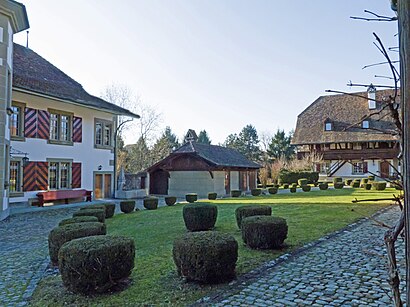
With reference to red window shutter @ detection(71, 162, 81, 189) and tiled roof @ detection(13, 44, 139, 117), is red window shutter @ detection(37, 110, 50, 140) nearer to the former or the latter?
tiled roof @ detection(13, 44, 139, 117)

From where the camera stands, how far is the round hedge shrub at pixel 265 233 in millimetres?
7141

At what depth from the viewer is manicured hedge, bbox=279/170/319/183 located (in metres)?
37.0

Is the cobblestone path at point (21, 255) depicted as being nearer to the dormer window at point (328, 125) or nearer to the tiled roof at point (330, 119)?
the tiled roof at point (330, 119)

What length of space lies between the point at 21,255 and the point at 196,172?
2013 cm

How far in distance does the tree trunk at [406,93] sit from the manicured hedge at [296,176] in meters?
36.8

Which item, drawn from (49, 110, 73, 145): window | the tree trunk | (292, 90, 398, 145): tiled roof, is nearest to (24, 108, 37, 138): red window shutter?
(49, 110, 73, 145): window

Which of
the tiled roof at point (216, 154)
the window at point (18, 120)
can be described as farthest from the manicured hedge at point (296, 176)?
the window at point (18, 120)

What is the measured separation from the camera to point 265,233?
7117mm

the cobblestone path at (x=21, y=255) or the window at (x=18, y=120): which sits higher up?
the window at (x=18, y=120)

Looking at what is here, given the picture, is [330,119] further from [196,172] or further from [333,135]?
[196,172]

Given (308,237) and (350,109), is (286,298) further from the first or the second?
(350,109)

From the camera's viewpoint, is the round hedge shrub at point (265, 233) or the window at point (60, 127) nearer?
the round hedge shrub at point (265, 233)

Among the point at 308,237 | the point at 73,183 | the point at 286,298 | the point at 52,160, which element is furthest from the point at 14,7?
the point at 286,298

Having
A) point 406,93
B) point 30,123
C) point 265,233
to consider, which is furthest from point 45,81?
point 406,93
